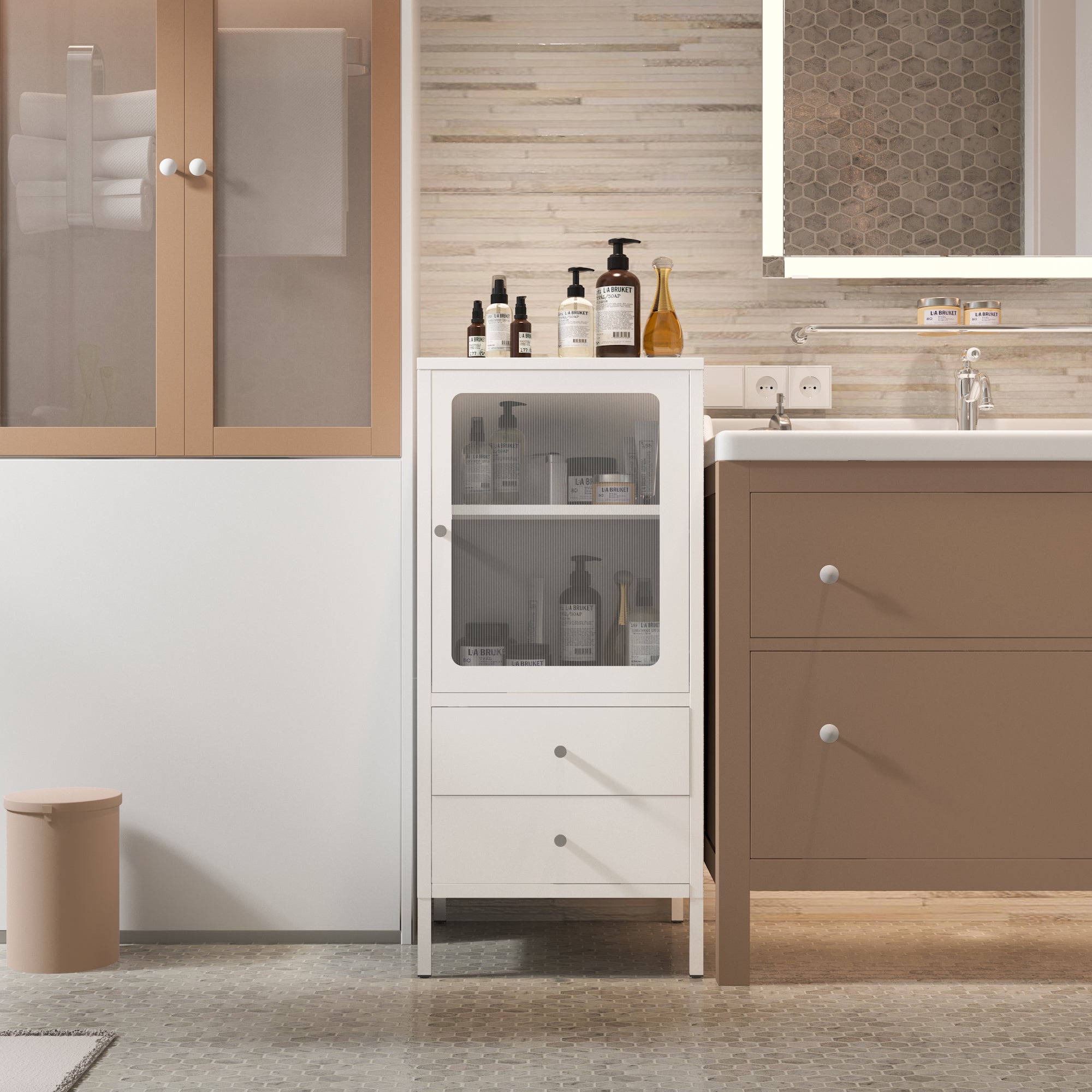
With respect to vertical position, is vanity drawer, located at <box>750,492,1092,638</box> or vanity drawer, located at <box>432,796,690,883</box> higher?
vanity drawer, located at <box>750,492,1092,638</box>

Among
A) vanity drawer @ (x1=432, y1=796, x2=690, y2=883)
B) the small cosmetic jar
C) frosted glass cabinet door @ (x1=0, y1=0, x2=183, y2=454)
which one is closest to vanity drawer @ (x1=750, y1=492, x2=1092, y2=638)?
vanity drawer @ (x1=432, y1=796, x2=690, y2=883)

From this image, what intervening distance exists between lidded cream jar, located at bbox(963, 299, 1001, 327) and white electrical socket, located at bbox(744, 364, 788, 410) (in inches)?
14.9

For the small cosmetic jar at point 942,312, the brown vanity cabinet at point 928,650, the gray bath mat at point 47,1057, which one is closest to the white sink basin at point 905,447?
the brown vanity cabinet at point 928,650

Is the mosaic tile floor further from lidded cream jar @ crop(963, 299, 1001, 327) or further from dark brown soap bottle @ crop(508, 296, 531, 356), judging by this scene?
lidded cream jar @ crop(963, 299, 1001, 327)

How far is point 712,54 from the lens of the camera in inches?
82.5

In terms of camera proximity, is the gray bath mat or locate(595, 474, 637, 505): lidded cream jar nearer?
the gray bath mat

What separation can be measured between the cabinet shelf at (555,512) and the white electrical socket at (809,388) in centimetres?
58

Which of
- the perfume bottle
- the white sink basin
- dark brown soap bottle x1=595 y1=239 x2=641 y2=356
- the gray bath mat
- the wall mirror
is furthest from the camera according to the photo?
the wall mirror

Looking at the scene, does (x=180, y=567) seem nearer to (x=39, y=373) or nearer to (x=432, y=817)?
(x=39, y=373)

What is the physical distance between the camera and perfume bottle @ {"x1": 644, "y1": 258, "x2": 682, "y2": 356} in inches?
73.2

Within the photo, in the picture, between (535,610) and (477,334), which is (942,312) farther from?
(535,610)

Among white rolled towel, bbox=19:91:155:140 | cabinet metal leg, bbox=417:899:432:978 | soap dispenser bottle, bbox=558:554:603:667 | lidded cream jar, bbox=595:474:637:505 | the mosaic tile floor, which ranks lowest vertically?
the mosaic tile floor

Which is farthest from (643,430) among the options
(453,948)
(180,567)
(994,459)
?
(453,948)

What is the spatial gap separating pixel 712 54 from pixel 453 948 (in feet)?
5.92
